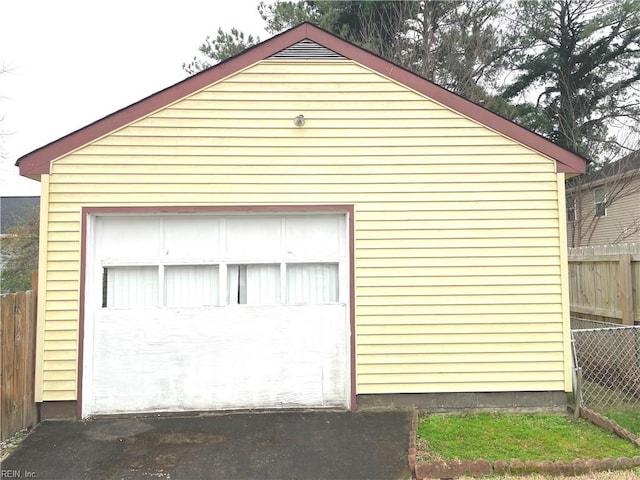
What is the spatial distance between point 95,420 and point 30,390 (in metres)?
0.81

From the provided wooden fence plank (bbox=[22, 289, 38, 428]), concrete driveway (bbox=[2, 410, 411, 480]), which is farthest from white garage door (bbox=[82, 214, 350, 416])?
wooden fence plank (bbox=[22, 289, 38, 428])

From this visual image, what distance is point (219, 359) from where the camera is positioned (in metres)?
5.26

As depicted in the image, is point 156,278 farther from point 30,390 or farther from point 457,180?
point 457,180

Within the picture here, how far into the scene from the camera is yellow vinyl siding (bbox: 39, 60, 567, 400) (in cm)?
523

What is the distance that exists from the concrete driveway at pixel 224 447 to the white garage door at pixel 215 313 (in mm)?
290

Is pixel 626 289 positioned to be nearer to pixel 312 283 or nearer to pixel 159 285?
pixel 312 283

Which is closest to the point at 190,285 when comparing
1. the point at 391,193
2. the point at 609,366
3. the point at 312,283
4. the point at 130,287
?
the point at 130,287

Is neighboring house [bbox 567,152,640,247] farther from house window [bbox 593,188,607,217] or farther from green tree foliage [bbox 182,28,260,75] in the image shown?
green tree foliage [bbox 182,28,260,75]

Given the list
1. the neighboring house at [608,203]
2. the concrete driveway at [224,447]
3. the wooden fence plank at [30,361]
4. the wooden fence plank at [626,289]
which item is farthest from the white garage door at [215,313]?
the neighboring house at [608,203]

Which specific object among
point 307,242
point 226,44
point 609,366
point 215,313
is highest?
point 226,44

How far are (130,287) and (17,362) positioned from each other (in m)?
1.39

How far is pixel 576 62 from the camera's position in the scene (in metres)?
17.4

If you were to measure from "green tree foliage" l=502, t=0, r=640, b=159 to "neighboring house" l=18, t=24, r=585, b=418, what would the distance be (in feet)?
44.3

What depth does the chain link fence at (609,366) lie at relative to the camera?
546 cm
